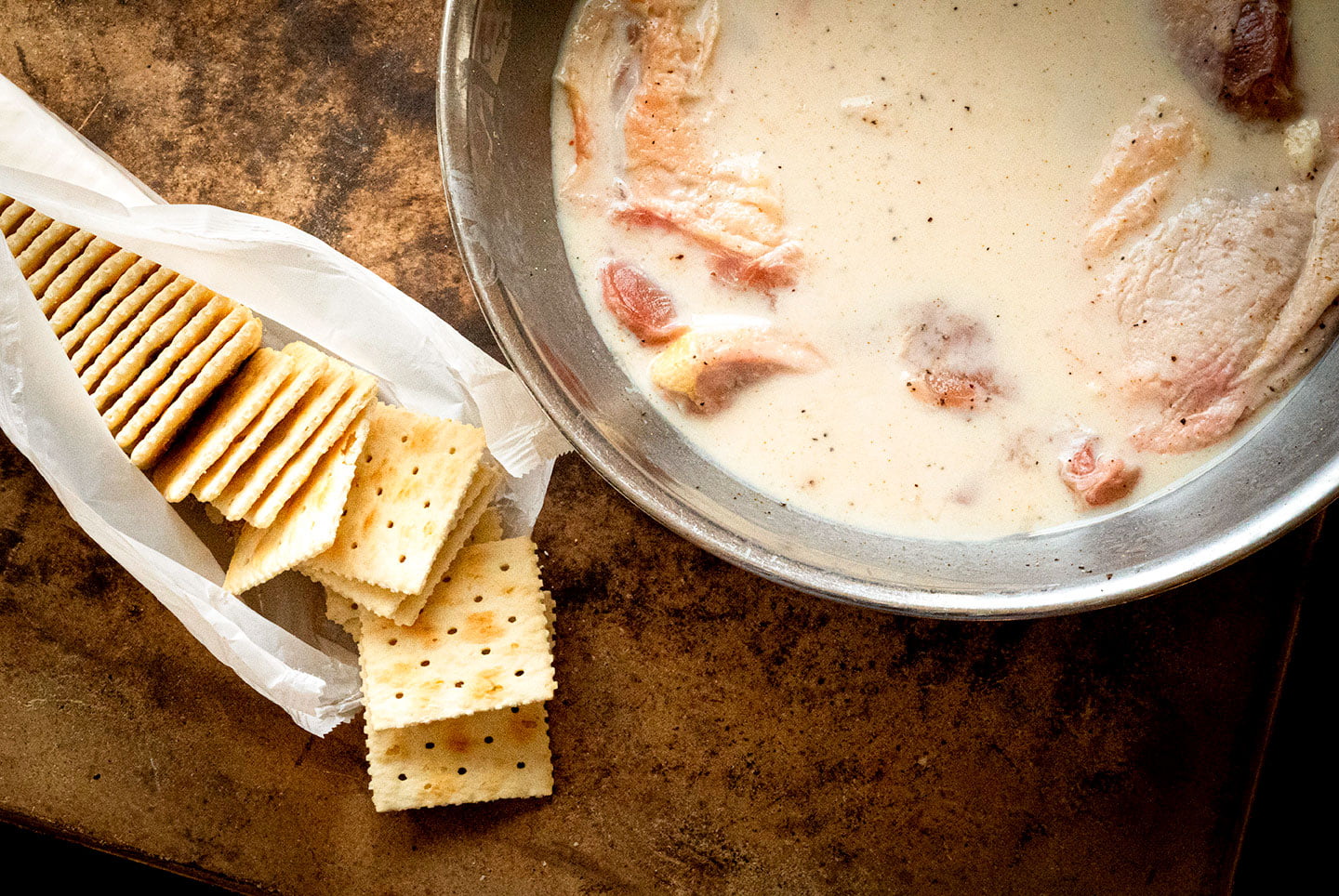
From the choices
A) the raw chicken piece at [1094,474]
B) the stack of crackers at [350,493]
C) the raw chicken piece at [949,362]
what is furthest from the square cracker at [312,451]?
the raw chicken piece at [1094,474]

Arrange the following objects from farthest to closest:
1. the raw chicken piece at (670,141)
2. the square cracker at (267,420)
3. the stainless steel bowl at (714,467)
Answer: the raw chicken piece at (670,141), the square cracker at (267,420), the stainless steel bowl at (714,467)

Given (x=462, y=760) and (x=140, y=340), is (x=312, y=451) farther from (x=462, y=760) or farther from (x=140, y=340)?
(x=462, y=760)

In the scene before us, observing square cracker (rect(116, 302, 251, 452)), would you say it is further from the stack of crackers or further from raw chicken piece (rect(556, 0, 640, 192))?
raw chicken piece (rect(556, 0, 640, 192))

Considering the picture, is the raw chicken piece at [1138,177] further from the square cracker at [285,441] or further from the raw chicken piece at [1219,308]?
the square cracker at [285,441]

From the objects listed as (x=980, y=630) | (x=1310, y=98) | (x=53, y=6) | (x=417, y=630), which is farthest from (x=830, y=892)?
(x=53, y=6)

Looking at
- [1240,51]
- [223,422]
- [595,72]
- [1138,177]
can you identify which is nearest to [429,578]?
[223,422]

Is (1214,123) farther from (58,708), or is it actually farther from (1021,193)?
(58,708)

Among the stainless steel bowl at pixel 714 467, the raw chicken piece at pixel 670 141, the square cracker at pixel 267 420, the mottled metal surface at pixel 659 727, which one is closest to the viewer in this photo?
Result: the stainless steel bowl at pixel 714 467
